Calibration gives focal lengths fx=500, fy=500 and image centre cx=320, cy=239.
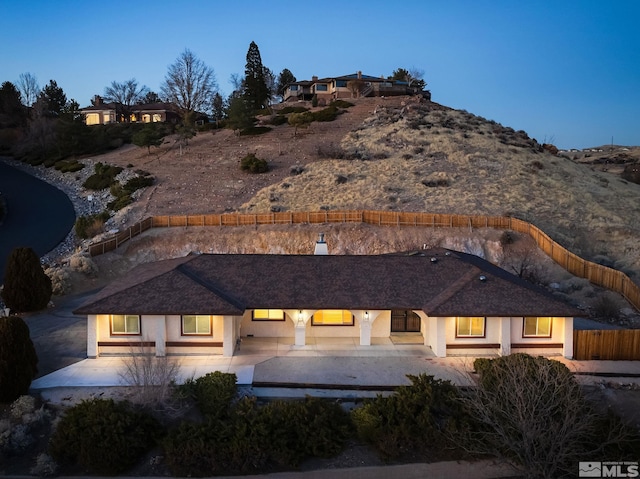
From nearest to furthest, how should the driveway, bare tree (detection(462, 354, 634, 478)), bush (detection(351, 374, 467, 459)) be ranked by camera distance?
bare tree (detection(462, 354, 634, 478)) → bush (detection(351, 374, 467, 459)) → the driveway

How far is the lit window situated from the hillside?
23549mm

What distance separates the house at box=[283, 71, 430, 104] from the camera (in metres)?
89.8

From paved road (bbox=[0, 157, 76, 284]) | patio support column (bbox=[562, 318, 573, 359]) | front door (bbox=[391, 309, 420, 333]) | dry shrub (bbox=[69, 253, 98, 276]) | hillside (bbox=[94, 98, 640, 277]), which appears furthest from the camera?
hillside (bbox=[94, 98, 640, 277])

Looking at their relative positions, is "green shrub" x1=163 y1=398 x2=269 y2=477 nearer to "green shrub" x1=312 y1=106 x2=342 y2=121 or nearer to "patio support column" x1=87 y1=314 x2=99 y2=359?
"patio support column" x1=87 y1=314 x2=99 y2=359

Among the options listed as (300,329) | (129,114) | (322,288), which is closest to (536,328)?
(322,288)

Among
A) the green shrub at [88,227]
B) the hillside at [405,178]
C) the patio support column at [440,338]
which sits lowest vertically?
the patio support column at [440,338]

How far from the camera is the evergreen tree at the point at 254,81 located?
287ft

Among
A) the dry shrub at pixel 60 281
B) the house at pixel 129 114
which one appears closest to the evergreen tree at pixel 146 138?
the house at pixel 129 114

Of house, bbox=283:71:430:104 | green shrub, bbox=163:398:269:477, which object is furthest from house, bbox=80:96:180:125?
green shrub, bbox=163:398:269:477

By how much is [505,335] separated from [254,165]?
3946cm

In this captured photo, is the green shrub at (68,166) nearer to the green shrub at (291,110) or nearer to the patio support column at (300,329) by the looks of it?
the green shrub at (291,110)

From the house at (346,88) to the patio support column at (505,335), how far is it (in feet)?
241

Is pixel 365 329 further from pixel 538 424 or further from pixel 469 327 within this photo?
pixel 538 424

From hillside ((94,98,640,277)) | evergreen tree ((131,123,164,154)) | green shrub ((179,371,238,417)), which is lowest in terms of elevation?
green shrub ((179,371,238,417))
